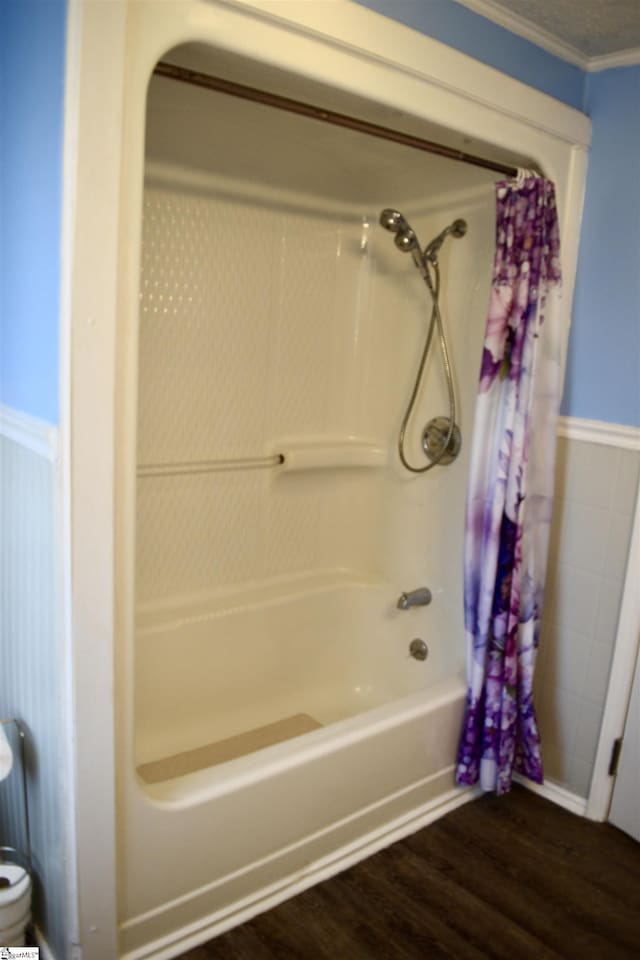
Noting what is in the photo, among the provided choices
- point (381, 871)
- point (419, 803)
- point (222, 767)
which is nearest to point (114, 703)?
point (222, 767)

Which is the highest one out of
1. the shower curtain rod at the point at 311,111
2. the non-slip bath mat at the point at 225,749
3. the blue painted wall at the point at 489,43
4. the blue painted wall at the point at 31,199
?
the blue painted wall at the point at 489,43

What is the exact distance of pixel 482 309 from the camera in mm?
2314

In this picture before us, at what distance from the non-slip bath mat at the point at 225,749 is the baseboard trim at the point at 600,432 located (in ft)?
4.03

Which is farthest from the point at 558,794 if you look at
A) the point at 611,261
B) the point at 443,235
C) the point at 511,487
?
the point at 443,235

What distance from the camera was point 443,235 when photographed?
2289 mm

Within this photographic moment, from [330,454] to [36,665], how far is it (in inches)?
52.7

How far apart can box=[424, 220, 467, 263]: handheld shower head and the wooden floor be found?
1711 millimetres

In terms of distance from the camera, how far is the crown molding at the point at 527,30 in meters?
1.76

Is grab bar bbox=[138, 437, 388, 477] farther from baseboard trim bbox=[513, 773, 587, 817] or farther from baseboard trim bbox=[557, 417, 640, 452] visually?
baseboard trim bbox=[513, 773, 587, 817]

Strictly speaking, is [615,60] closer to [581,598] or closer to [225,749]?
[581,598]

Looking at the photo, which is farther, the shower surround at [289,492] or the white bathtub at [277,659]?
the white bathtub at [277,659]

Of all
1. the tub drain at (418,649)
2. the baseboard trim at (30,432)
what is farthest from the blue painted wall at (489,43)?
the tub drain at (418,649)

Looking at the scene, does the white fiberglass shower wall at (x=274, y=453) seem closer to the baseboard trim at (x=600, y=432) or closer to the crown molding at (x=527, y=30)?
the crown molding at (x=527, y=30)

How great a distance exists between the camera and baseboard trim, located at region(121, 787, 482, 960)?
1.61 meters
